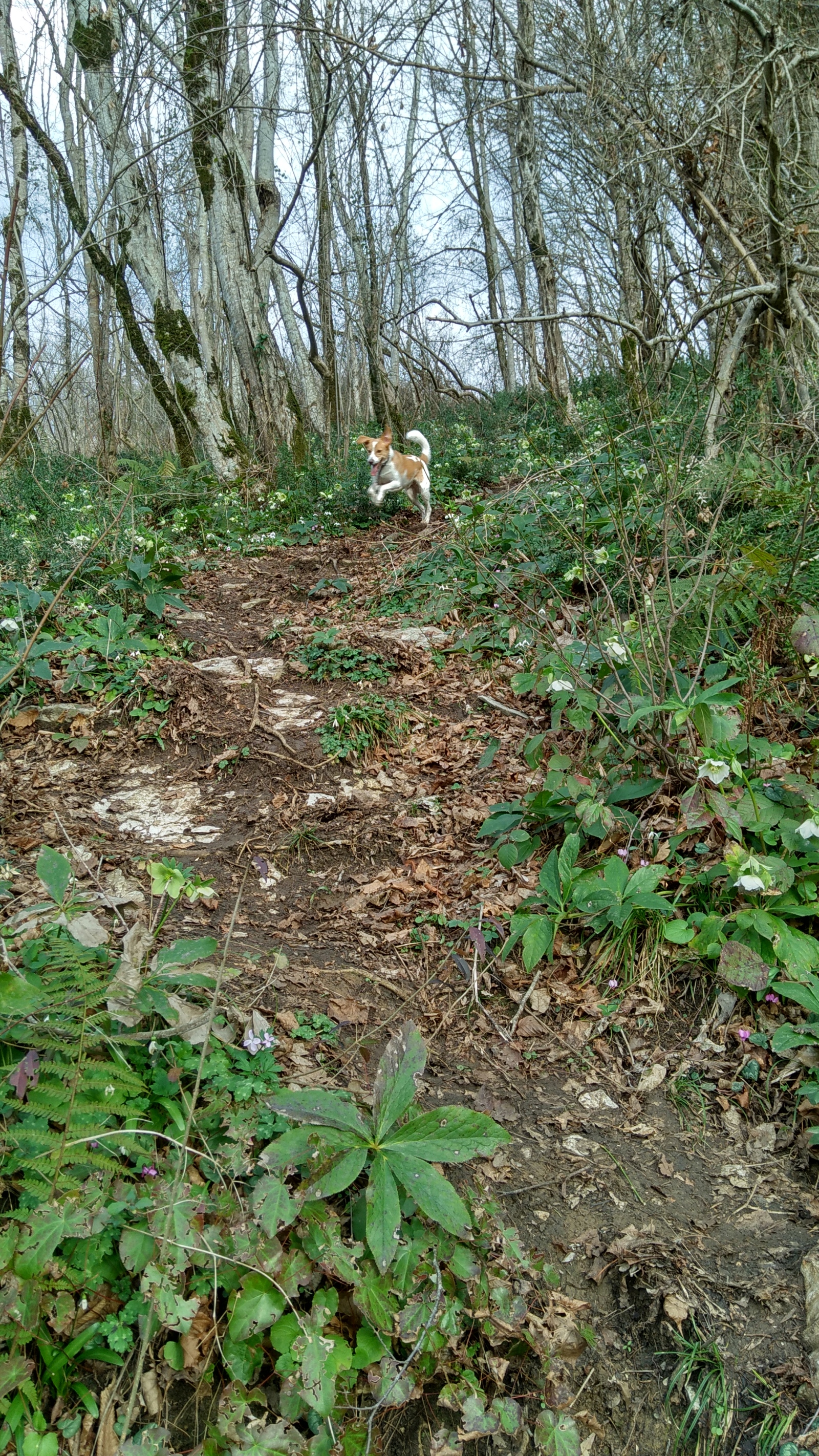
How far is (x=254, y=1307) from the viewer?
5.47 feet

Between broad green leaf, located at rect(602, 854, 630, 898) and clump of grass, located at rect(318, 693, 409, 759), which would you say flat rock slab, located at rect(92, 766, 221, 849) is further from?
broad green leaf, located at rect(602, 854, 630, 898)

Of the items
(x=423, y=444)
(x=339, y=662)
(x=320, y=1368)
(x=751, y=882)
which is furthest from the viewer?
(x=423, y=444)

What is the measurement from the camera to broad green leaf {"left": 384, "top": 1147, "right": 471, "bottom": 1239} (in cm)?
165

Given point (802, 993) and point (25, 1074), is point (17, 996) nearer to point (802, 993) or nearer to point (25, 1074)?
point (25, 1074)

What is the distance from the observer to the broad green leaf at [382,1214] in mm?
1625

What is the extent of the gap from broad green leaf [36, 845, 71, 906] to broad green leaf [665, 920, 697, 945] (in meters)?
1.83

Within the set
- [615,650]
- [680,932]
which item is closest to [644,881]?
[680,932]

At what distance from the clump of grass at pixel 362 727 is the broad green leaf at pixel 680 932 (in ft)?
6.05

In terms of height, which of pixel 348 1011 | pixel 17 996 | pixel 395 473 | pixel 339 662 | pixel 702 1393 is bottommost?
→ pixel 702 1393

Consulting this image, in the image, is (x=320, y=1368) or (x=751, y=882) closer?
(x=320, y=1368)

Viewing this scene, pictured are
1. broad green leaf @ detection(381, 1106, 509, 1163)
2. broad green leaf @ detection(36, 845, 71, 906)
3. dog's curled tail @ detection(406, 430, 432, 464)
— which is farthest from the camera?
dog's curled tail @ detection(406, 430, 432, 464)

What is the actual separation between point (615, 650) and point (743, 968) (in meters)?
1.33

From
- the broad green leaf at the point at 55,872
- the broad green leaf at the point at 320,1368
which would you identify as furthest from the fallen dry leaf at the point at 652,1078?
the broad green leaf at the point at 55,872

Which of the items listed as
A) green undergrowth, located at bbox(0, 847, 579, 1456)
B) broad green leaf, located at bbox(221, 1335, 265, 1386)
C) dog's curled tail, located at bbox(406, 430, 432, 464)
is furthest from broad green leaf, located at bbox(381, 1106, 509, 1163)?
dog's curled tail, located at bbox(406, 430, 432, 464)
